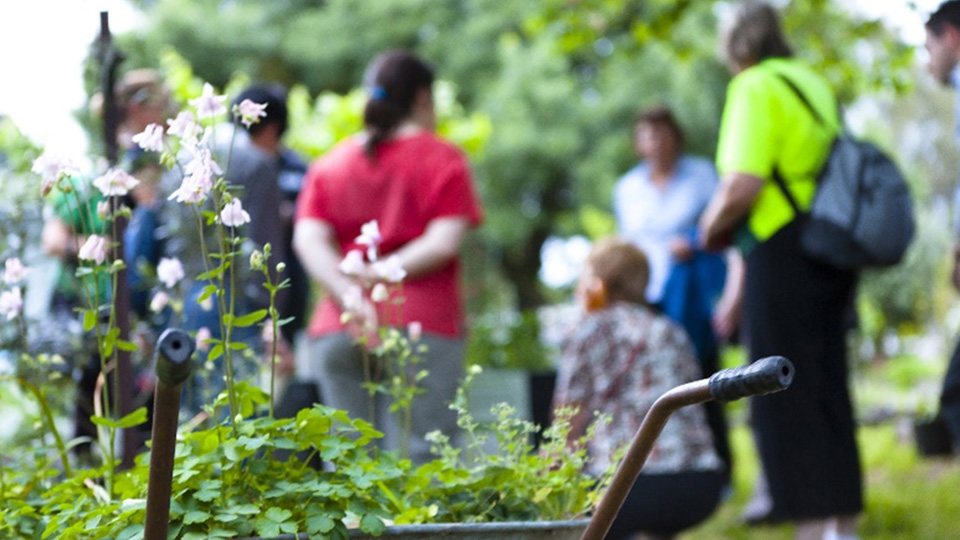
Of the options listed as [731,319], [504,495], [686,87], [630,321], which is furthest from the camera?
[686,87]

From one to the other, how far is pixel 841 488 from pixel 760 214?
2.80ft

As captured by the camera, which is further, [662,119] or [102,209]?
[662,119]

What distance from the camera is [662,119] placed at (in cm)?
645

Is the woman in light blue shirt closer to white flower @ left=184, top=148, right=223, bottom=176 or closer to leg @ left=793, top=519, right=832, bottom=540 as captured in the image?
leg @ left=793, top=519, right=832, bottom=540

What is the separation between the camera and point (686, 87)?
18.1 metres

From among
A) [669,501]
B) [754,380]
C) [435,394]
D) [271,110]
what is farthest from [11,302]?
[271,110]

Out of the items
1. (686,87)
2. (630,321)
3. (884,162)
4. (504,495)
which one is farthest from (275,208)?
(686,87)

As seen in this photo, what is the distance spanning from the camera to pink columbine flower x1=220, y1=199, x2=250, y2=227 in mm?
1964

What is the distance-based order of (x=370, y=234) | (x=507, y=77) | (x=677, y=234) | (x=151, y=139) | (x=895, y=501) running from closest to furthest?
(x=151, y=139) < (x=370, y=234) < (x=677, y=234) < (x=895, y=501) < (x=507, y=77)

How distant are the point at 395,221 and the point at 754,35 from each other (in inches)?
49.2

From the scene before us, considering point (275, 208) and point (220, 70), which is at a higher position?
point (220, 70)

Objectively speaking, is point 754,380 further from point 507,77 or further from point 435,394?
point 507,77

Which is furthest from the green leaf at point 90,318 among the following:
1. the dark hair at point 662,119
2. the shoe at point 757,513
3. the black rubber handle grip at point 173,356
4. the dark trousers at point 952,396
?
the dark hair at point 662,119

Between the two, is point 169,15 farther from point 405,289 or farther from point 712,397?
point 712,397
